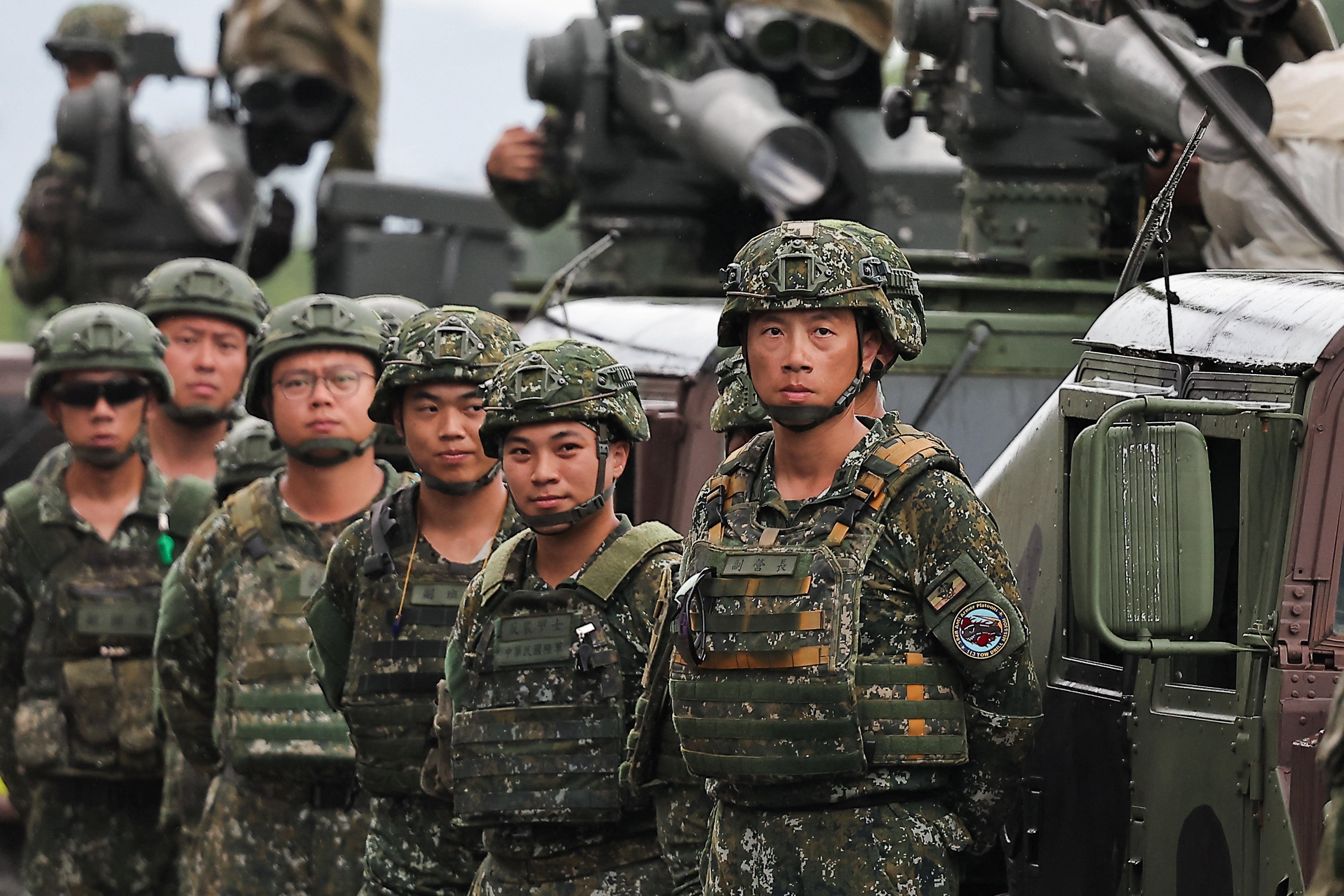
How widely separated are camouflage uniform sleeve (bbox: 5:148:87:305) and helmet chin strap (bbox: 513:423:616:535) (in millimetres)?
10829

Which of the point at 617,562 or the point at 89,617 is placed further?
the point at 89,617

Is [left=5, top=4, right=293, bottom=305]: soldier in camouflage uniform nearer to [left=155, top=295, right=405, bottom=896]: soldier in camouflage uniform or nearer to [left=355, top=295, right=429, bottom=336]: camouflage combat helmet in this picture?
[left=355, top=295, right=429, bottom=336]: camouflage combat helmet

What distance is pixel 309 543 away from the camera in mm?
7047

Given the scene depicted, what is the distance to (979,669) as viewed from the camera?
4.48 m

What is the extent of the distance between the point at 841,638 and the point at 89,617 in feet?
14.2

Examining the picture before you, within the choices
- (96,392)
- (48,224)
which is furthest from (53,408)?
(48,224)

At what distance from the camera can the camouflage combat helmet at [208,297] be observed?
30.4 ft

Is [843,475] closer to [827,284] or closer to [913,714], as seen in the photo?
[827,284]

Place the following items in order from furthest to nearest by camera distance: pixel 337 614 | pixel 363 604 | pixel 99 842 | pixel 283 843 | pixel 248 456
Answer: pixel 99 842, pixel 248 456, pixel 283 843, pixel 337 614, pixel 363 604

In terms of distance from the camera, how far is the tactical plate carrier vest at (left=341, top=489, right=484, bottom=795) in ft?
20.4

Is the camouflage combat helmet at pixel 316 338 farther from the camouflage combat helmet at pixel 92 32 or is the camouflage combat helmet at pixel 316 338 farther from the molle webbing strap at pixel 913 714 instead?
the camouflage combat helmet at pixel 92 32

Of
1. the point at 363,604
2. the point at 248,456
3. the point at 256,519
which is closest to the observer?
the point at 363,604

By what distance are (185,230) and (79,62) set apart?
1969 millimetres

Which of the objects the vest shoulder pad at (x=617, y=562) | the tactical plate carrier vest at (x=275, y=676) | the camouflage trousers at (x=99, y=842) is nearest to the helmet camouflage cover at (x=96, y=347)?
the camouflage trousers at (x=99, y=842)
